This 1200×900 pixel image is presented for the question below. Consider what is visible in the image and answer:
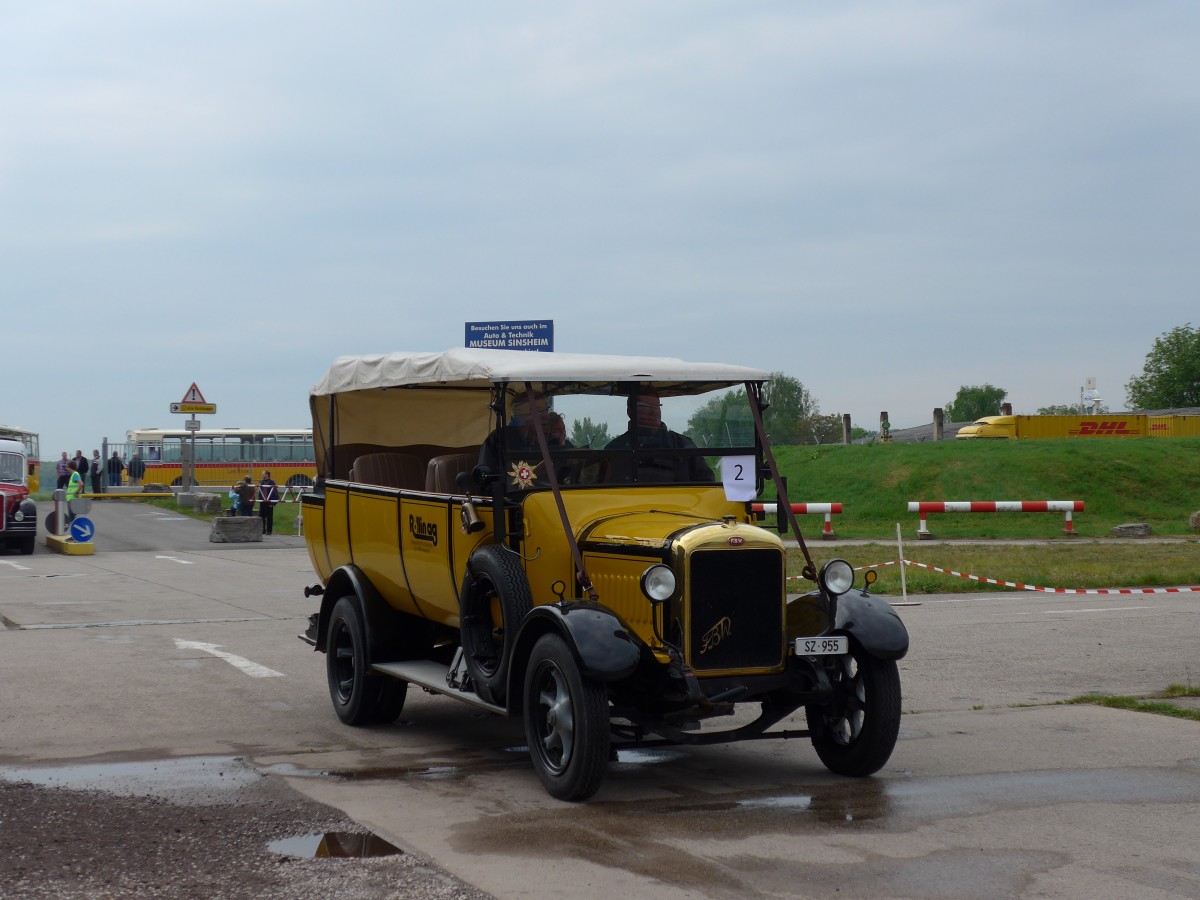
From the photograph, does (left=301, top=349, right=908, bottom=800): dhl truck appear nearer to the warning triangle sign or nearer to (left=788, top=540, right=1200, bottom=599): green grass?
(left=788, top=540, right=1200, bottom=599): green grass

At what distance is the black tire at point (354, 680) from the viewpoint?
28.3 feet

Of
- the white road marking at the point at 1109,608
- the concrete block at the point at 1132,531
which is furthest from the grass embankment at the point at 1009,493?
the white road marking at the point at 1109,608

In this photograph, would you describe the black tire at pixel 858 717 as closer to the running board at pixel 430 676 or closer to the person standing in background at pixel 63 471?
the running board at pixel 430 676

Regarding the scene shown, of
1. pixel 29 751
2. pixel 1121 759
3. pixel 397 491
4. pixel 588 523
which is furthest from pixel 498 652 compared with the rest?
pixel 1121 759

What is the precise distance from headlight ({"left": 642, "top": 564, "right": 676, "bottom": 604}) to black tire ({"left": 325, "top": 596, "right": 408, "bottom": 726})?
2772 millimetres

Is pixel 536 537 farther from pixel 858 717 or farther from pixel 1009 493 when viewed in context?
pixel 1009 493

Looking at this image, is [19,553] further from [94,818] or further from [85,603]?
[94,818]

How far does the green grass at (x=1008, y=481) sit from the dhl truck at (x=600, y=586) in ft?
75.8

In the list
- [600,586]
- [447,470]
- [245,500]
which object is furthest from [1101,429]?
[600,586]

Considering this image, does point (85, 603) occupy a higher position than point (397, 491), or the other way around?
point (397, 491)

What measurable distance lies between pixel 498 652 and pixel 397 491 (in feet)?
5.04

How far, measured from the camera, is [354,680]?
28.7ft

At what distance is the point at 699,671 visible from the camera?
6602mm

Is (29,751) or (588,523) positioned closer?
(588,523)
